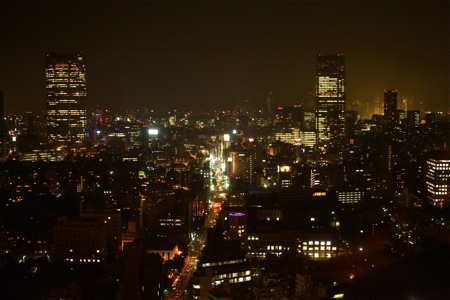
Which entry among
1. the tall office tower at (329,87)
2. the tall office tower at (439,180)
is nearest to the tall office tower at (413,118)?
the tall office tower at (329,87)

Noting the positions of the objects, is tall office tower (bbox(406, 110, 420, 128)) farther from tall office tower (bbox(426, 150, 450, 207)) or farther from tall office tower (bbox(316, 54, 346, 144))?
tall office tower (bbox(426, 150, 450, 207))

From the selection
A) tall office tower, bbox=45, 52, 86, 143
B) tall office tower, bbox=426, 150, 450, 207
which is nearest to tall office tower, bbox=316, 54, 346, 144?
tall office tower, bbox=45, 52, 86, 143

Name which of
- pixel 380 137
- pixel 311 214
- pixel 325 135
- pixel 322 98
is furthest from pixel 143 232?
pixel 322 98

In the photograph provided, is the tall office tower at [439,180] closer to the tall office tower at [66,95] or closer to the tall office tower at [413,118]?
the tall office tower at [413,118]

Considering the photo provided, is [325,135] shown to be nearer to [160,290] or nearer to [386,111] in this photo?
[386,111]

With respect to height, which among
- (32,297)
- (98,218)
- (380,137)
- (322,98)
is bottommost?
(32,297)
